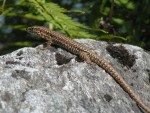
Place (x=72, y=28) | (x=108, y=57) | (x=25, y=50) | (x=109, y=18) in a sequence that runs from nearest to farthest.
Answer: (x=25, y=50), (x=108, y=57), (x=72, y=28), (x=109, y=18)

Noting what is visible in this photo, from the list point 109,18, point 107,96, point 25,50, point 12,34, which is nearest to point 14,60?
point 25,50

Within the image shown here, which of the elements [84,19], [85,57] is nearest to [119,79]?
[85,57]

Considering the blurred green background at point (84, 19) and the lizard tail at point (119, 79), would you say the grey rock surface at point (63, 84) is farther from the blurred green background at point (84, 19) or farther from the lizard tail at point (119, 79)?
the blurred green background at point (84, 19)

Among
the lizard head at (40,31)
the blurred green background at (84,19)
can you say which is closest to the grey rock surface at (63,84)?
the lizard head at (40,31)

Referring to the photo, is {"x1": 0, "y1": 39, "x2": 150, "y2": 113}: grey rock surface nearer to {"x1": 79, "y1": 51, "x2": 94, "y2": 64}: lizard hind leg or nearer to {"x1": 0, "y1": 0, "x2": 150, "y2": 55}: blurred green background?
{"x1": 79, "y1": 51, "x2": 94, "y2": 64}: lizard hind leg

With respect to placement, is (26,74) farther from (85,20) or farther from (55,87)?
(85,20)

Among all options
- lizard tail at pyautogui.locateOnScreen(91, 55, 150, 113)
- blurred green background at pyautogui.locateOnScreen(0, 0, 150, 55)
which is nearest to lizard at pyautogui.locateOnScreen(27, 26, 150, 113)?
lizard tail at pyautogui.locateOnScreen(91, 55, 150, 113)

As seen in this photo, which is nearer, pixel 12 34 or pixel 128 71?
pixel 128 71
